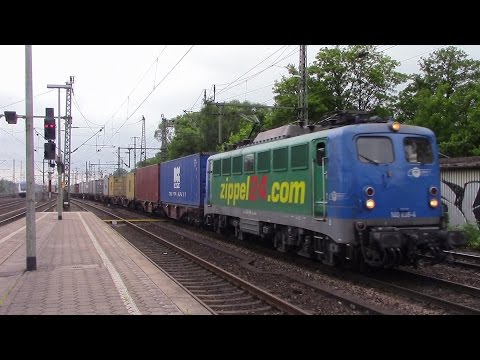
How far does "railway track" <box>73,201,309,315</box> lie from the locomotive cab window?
4.19 meters

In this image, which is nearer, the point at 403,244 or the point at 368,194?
the point at 403,244

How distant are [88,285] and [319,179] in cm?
506

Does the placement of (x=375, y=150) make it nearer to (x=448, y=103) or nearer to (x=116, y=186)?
(x=448, y=103)

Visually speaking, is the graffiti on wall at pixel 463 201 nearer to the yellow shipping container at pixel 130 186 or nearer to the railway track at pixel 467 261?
the railway track at pixel 467 261

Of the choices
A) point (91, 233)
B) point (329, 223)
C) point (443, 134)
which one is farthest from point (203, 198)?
point (443, 134)

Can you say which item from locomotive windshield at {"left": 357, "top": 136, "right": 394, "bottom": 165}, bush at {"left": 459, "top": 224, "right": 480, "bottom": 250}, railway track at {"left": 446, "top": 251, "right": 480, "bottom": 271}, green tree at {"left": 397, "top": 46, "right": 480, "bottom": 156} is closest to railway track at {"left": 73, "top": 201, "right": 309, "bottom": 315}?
locomotive windshield at {"left": 357, "top": 136, "right": 394, "bottom": 165}

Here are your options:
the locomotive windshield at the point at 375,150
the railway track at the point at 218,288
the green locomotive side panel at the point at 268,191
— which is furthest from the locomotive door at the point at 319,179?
the railway track at the point at 218,288

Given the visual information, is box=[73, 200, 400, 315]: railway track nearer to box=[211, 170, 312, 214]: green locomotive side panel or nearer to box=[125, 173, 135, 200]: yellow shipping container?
box=[211, 170, 312, 214]: green locomotive side panel

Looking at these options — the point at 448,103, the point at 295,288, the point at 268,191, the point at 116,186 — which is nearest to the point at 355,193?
the point at 295,288

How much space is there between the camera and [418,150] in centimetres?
1081

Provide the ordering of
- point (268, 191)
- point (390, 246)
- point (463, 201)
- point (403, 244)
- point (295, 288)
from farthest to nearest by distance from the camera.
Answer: point (463, 201) < point (268, 191) < point (295, 288) < point (403, 244) < point (390, 246)

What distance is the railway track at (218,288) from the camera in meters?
8.20

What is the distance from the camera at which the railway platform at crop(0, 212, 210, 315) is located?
765cm
